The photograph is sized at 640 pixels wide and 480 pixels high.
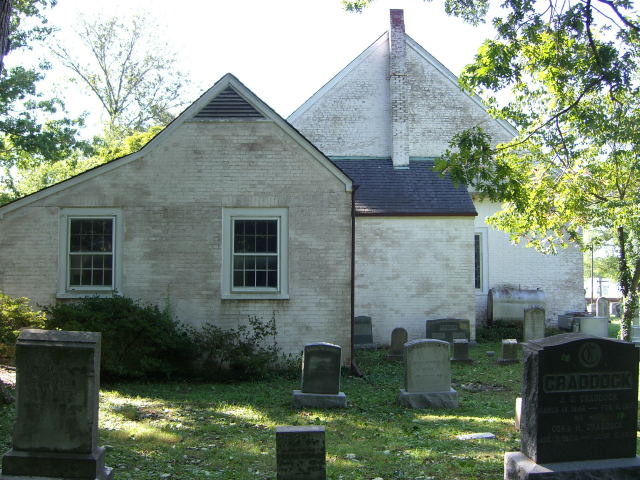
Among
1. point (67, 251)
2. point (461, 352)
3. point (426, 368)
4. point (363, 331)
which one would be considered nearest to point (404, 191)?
point (363, 331)

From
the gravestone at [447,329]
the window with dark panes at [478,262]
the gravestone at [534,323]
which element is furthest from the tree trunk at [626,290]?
the window with dark panes at [478,262]

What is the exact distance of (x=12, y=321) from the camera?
1271cm

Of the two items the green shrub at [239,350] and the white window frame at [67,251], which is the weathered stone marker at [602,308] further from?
the white window frame at [67,251]

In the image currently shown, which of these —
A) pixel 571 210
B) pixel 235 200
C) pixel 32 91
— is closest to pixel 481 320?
pixel 571 210

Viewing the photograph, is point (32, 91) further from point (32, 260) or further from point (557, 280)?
point (557, 280)

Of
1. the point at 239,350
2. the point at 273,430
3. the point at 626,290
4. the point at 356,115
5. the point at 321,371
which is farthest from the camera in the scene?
the point at 356,115

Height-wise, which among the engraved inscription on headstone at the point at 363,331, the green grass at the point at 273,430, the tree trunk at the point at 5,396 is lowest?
the green grass at the point at 273,430

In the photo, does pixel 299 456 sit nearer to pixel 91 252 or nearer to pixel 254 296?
pixel 254 296

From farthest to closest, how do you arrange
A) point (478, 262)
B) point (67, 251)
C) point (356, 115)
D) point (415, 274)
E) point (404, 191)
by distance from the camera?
point (356, 115) < point (478, 262) < point (404, 191) < point (415, 274) < point (67, 251)

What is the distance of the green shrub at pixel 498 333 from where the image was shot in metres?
21.7

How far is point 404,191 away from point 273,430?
13760 millimetres

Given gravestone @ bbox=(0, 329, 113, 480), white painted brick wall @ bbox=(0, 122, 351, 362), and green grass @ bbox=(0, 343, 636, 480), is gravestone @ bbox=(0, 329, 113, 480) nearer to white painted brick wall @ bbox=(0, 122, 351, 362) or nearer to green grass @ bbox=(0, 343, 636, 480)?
green grass @ bbox=(0, 343, 636, 480)

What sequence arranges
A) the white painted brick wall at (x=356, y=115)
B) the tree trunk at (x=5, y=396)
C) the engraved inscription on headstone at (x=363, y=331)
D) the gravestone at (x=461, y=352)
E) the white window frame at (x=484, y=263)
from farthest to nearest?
the white painted brick wall at (x=356, y=115) < the white window frame at (x=484, y=263) < the engraved inscription on headstone at (x=363, y=331) < the gravestone at (x=461, y=352) < the tree trunk at (x=5, y=396)

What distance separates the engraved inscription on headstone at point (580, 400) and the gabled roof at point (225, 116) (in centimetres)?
884
